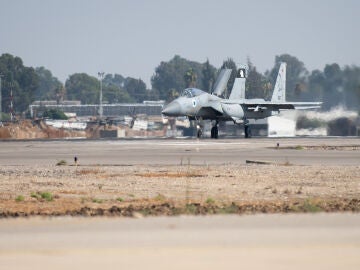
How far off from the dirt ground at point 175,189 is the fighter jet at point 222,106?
3682cm

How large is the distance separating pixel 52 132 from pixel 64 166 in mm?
73546

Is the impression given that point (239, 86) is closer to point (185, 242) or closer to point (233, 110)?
point (233, 110)

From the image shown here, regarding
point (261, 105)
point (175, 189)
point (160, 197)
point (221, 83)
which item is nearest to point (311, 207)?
point (160, 197)

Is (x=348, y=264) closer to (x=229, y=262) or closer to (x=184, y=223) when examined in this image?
(x=229, y=262)

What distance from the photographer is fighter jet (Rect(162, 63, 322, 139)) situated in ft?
234


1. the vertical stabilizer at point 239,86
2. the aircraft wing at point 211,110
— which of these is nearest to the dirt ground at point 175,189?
the aircraft wing at point 211,110

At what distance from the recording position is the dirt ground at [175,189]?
19.2 metres

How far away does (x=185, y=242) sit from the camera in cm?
1400

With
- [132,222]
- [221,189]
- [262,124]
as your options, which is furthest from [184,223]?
[262,124]

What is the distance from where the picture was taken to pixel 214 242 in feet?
45.8

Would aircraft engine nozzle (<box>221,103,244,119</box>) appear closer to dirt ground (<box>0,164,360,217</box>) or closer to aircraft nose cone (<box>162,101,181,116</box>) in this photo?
aircraft nose cone (<box>162,101,181,116</box>)

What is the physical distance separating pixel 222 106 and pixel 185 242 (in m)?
59.6

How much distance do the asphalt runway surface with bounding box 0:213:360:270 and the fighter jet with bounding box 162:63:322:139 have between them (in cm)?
5350

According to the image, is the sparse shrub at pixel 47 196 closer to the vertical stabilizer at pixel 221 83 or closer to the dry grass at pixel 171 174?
the dry grass at pixel 171 174
